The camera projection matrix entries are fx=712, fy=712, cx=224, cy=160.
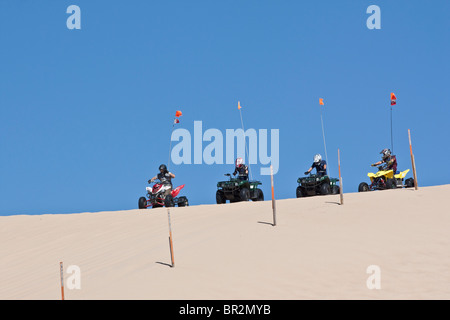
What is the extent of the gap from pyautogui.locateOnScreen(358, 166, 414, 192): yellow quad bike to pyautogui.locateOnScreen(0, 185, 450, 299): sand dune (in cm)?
407

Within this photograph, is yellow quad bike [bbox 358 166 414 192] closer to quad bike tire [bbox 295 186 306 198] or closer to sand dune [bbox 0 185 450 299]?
quad bike tire [bbox 295 186 306 198]

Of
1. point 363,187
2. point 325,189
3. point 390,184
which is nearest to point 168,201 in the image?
point 325,189

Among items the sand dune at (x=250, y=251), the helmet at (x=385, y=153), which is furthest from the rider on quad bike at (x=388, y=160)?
the sand dune at (x=250, y=251)

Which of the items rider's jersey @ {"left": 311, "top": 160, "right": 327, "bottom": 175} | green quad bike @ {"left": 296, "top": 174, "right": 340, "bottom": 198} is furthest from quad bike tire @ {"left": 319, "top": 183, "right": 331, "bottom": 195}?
rider's jersey @ {"left": 311, "top": 160, "right": 327, "bottom": 175}

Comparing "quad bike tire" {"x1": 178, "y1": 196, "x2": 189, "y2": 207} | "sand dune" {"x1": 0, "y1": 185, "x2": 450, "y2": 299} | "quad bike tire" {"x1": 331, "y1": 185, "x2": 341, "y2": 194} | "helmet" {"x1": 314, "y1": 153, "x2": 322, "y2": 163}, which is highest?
"helmet" {"x1": 314, "y1": 153, "x2": 322, "y2": 163}

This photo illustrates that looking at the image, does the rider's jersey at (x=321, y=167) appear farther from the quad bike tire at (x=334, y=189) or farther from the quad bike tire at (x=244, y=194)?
the quad bike tire at (x=244, y=194)

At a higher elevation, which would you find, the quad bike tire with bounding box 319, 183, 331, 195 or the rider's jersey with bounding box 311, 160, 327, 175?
the rider's jersey with bounding box 311, 160, 327, 175

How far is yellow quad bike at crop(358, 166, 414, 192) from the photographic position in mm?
25688

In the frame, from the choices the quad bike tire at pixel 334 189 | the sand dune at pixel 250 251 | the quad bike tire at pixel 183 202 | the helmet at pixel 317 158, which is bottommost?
the sand dune at pixel 250 251

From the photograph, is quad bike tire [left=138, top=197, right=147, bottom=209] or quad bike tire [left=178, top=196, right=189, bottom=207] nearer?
quad bike tire [left=138, top=197, right=147, bottom=209]

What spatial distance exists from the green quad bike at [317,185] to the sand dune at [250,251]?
4.22 metres

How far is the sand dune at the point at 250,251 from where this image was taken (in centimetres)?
1253
